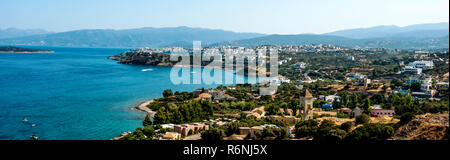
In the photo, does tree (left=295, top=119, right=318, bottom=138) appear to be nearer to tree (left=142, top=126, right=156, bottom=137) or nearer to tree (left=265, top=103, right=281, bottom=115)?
tree (left=142, top=126, right=156, bottom=137)

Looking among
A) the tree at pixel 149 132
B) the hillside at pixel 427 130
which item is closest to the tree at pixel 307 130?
the hillside at pixel 427 130

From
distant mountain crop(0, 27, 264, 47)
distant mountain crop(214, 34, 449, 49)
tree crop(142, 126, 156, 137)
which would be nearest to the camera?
tree crop(142, 126, 156, 137)

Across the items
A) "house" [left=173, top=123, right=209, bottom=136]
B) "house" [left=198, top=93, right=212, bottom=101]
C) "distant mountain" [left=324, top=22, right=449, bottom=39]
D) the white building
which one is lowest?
"house" [left=173, top=123, right=209, bottom=136]

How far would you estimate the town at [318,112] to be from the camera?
527 centimetres

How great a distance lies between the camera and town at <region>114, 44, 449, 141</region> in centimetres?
527

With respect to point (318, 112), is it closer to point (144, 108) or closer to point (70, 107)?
point (144, 108)

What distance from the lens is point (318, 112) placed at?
1018 centimetres

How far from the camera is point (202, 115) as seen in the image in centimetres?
1036

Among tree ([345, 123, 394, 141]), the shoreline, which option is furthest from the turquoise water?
tree ([345, 123, 394, 141])

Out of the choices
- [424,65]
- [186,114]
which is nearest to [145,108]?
[186,114]

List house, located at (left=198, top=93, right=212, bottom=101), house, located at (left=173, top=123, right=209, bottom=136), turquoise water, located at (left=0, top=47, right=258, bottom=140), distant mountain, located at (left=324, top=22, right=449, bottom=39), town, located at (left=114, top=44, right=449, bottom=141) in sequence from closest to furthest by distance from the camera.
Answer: town, located at (left=114, top=44, right=449, bottom=141), house, located at (left=173, top=123, right=209, bottom=136), turquoise water, located at (left=0, top=47, right=258, bottom=140), house, located at (left=198, top=93, right=212, bottom=101), distant mountain, located at (left=324, top=22, right=449, bottom=39)
